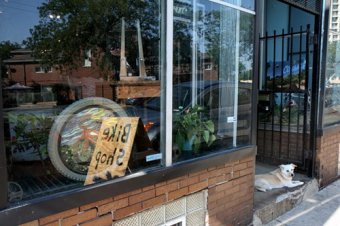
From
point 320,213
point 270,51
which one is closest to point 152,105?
point 320,213

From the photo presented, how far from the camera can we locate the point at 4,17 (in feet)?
6.65

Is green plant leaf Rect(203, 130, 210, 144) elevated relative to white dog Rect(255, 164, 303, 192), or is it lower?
elevated

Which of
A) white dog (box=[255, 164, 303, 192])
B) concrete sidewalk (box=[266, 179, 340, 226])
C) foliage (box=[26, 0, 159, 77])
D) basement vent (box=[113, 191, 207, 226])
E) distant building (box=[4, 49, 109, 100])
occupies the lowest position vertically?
concrete sidewalk (box=[266, 179, 340, 226])

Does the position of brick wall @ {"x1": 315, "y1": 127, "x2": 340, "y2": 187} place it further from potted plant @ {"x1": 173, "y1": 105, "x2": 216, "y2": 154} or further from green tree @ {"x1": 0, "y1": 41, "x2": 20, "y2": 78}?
green tree @ {"x1": 0, "y1": 41, "x2": 20, "y2": 78}

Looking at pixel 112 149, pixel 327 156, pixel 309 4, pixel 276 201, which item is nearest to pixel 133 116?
pixel 112 149

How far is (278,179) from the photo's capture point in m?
3.97

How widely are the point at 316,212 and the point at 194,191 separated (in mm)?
1873

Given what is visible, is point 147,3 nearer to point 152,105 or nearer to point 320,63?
point 152,105

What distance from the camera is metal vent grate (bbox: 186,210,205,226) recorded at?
2701mm

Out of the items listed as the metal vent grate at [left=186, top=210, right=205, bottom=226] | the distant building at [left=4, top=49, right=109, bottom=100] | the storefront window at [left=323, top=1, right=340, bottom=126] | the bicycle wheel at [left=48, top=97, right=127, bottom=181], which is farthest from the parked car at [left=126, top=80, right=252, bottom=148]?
the storefront window at [left=323, top=1, right=340, bottom=126]

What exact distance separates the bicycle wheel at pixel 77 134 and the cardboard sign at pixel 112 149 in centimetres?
4

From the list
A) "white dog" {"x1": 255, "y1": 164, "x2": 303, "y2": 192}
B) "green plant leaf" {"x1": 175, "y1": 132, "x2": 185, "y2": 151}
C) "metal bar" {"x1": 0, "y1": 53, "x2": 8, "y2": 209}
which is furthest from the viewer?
"white dog" {"x1": 255, "y1": 164, "x2": 303, "y2": 192}

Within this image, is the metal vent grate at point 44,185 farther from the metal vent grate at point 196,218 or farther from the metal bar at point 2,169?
the metal vent grate at point 196,218

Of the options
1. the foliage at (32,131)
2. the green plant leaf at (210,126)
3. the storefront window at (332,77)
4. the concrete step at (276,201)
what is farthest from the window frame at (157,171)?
the storefront window at (332,77)
